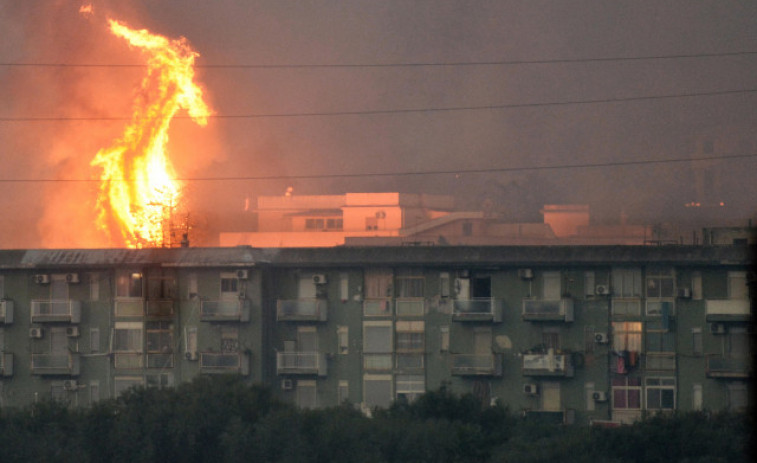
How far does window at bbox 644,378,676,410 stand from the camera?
5488cm

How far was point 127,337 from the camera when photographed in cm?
5872

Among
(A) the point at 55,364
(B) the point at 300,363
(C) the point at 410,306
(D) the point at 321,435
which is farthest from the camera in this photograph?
(A) the point at 55,364

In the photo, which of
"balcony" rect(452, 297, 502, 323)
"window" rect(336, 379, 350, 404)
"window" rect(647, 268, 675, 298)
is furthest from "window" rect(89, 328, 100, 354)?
"window" rect(647, 268, 675, 298)

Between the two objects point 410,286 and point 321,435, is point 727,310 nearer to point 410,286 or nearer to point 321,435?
point 410,286

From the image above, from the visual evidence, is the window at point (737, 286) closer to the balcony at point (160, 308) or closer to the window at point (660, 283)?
the window at point (660, 283)

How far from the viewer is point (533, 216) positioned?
398 feet

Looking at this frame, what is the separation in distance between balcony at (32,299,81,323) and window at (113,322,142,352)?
1576mm

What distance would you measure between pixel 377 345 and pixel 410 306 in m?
1.89

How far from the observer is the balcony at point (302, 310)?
56.8 meters

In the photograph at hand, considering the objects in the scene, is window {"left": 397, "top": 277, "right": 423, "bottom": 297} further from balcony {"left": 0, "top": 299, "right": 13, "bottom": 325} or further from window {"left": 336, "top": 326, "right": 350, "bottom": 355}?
balcony {"left": 0, "top": 299, "right": 13, "bottom": 325}

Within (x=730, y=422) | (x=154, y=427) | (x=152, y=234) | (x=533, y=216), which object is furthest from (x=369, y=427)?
(x=533, y=216)

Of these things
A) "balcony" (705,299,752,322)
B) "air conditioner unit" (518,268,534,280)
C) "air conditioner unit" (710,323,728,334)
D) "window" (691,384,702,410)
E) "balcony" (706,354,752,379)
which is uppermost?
"air conditioner unit" (518,268,534,280)

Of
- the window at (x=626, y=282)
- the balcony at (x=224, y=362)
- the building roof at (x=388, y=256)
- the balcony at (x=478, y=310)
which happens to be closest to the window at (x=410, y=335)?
the balcony at (x=478, y=310)

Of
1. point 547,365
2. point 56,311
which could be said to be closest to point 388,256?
point 547,365
